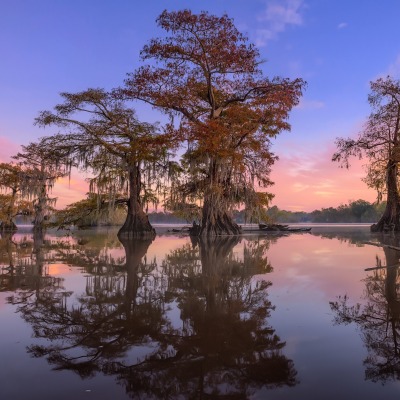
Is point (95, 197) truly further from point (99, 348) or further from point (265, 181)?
point (99, 348)

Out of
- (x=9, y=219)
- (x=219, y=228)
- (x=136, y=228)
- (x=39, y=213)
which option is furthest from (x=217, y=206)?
(x=9, y=219)

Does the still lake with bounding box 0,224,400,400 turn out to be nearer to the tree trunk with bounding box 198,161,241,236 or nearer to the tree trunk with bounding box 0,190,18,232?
the tree trunk with bounding box 198,161,241,236

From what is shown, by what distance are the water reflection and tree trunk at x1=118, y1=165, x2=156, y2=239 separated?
17596 mm

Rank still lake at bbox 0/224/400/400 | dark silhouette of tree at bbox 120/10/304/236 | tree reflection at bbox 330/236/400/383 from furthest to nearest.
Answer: dark silhouette of tree at bbox 120/10/304/236 → tree reflection at bbox 330/236/400/383 → still lake at bbox 0/224/400/400

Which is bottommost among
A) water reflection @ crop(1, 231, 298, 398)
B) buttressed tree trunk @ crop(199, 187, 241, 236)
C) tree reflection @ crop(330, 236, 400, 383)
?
water reflection @ crop(1, 231, 298, 398)

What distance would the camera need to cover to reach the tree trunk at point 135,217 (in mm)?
23172

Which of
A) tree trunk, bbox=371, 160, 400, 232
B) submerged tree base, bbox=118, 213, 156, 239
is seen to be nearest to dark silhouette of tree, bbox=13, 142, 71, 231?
submerged tree base, bbox=118, 213, 156, 239

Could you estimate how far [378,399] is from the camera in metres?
1.93

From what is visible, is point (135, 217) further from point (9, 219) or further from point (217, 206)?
point (9, 219)

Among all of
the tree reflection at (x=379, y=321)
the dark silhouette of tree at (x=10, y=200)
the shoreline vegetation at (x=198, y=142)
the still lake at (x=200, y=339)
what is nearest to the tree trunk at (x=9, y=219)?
the dark silhouette of tree at (x=10, y=200)

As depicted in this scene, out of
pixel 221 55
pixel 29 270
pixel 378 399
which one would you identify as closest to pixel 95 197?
pixel 221 55

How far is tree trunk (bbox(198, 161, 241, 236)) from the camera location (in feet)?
67.7

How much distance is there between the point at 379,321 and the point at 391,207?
26.5 m

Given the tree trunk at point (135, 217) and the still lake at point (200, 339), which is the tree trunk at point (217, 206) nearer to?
the tree trunk at point (135, 217)
